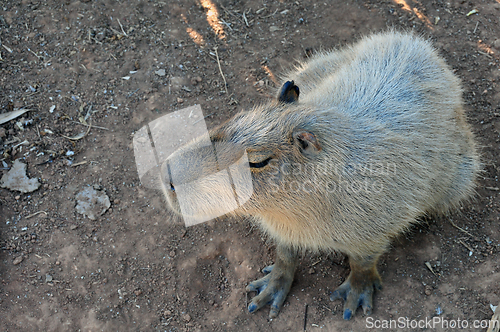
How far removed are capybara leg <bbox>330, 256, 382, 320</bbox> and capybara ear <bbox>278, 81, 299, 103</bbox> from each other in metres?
1.55

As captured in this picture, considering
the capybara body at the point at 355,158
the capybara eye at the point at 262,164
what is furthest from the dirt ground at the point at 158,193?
the capybara eye at the point at 262,164

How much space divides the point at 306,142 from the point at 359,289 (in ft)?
5.69

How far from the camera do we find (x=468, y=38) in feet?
17.2

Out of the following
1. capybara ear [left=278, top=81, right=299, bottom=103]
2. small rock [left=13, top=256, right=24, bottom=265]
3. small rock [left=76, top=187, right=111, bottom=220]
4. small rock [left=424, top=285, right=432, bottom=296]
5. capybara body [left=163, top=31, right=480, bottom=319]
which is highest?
capybara ear [left=278, top=81, right=299, bottom=103]

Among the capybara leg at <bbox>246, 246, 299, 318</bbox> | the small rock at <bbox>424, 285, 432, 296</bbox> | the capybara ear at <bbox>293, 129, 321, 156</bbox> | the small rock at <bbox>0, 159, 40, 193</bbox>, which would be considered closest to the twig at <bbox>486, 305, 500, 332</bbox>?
the small rock at <bbox>424, 285, 432, 296</bbox>

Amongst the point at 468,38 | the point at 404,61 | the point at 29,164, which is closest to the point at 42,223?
the point at 29,164

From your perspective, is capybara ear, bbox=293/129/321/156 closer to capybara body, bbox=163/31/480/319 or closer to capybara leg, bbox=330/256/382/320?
capybara body, bbox=163/31/480/319

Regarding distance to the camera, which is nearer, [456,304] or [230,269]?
[456,304]

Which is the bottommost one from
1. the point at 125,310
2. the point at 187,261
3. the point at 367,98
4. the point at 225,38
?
the point at 125,310

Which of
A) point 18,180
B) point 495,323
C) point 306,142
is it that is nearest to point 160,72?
point 18,180

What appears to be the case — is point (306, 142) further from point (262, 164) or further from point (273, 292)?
point (273, 292)

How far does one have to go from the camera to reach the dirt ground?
3727mm

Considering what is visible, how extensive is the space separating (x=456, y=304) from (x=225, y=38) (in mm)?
4156

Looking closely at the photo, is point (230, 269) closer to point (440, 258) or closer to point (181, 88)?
point (440, 258)
